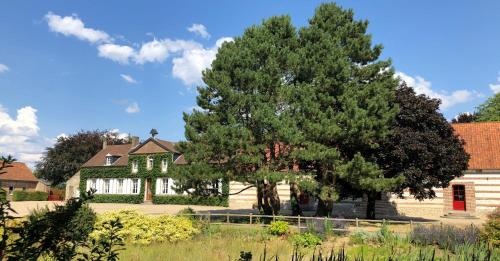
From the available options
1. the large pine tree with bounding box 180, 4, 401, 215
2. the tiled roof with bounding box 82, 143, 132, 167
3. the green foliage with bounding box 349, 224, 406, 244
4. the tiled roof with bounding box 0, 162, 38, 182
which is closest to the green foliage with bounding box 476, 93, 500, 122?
the large pine tree with bounding box 180, 4, 401, 215

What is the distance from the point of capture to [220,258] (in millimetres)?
9445

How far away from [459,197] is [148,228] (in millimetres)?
19887

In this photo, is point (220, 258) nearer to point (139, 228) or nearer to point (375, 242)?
point (139, 228)

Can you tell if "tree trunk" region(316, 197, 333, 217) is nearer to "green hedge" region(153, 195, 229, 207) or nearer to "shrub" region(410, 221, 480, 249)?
"shrub" region(410, 221, 480, 249)

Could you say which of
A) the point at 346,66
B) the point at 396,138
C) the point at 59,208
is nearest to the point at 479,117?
the point at 396,138

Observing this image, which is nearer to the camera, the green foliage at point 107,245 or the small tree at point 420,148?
the green foliage at point 107,245

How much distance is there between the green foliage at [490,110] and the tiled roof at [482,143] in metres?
14.9

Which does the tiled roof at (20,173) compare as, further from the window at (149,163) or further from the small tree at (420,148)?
the small tree at (420,148)

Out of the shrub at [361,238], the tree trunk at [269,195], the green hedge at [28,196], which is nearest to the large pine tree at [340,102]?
the tree trunk at [269,195]

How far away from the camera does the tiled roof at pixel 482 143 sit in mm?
24375

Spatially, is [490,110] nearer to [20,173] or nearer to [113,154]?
[113,154]

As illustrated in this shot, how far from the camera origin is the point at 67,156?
52625 mm

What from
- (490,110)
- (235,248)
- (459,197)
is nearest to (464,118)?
(490,110)

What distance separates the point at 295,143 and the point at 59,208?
517 inches
